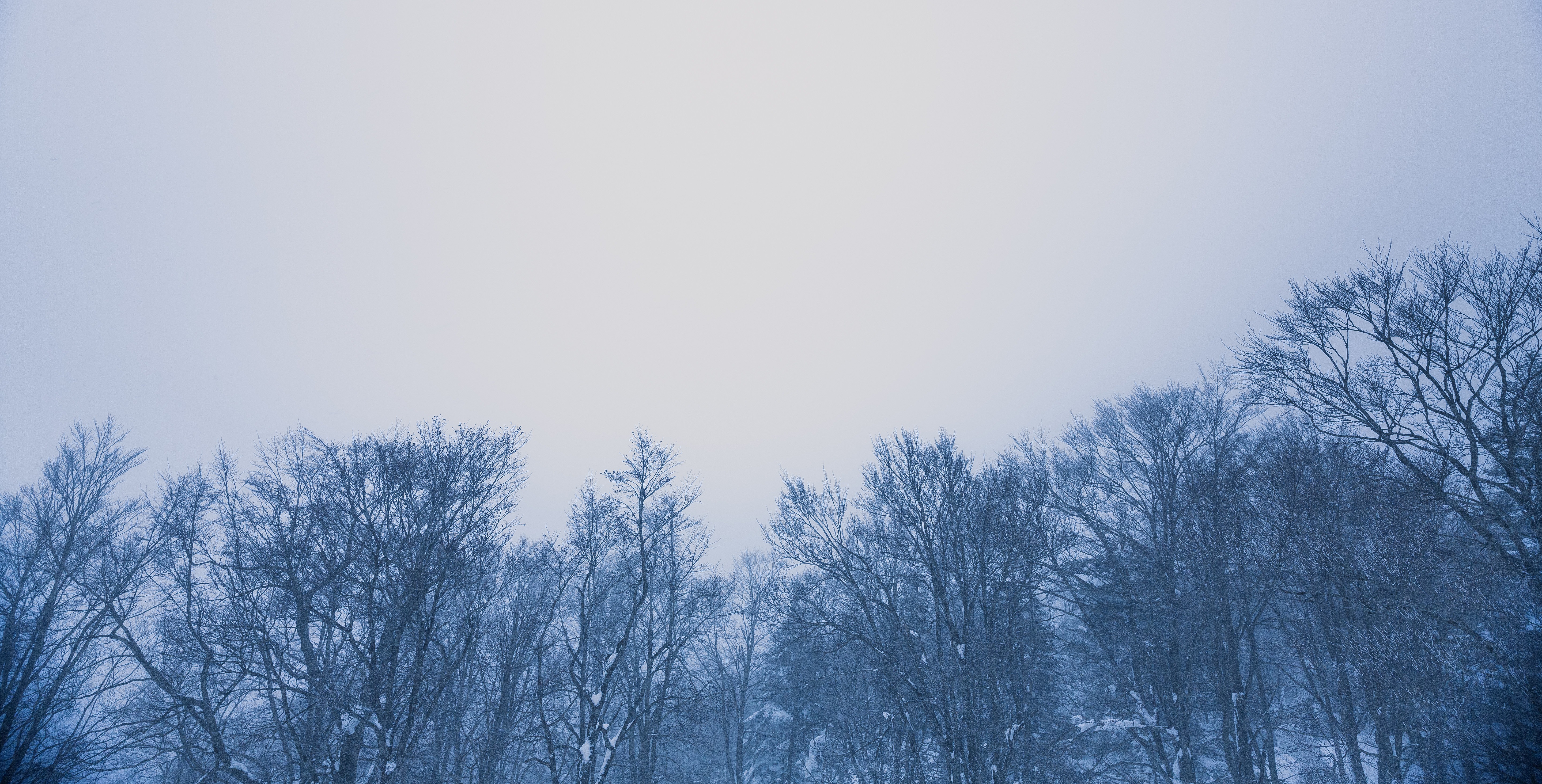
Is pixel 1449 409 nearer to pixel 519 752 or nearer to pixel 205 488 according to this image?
pixel 519 752

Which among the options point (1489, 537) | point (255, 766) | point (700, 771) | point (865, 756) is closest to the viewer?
point (1489, 537)

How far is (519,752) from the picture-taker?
60.7ft

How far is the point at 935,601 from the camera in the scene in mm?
15039

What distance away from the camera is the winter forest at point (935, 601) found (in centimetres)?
997

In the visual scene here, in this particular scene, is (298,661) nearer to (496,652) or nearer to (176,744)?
(176,744)

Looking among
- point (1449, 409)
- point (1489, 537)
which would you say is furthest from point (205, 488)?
point (1449, 409)

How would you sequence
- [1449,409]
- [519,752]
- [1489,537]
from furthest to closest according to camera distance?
[519,752] < [1449,409] < [1489,537]

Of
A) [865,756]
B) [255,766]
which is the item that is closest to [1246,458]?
[865,756]

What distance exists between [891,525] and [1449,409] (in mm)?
11540

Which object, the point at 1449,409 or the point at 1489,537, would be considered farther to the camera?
the point at 1449,409

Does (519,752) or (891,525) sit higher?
(891,525)

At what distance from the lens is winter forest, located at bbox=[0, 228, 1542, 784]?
9.97m

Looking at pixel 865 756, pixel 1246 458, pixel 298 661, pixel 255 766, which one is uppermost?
pixel 1246 458

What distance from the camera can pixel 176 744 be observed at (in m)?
11.1
